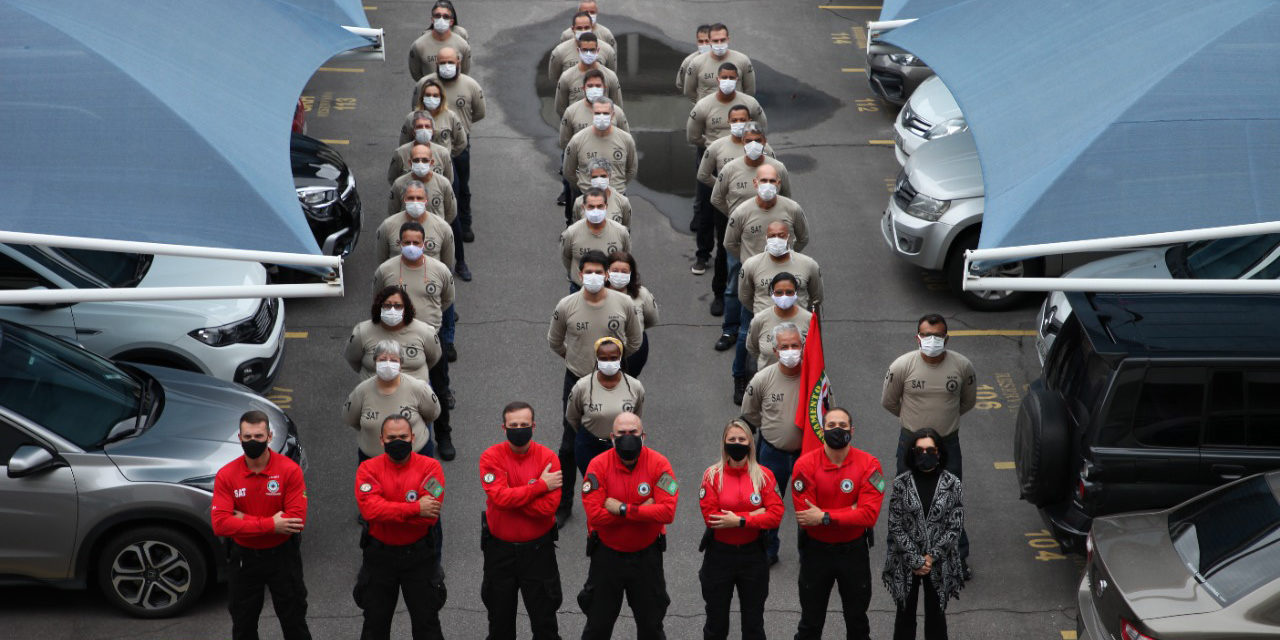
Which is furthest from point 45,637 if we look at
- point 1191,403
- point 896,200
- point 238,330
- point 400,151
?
point 896,200

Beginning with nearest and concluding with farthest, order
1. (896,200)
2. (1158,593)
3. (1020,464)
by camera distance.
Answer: (1158,593)
(1020,464)
(896,200)

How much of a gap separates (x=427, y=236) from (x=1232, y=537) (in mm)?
6462

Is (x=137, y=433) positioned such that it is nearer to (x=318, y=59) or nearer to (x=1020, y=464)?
(x=318, y=59)

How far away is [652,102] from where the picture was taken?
708 inches

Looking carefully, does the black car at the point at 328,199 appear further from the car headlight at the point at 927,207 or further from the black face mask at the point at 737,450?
the black face mask at the point at 737,450

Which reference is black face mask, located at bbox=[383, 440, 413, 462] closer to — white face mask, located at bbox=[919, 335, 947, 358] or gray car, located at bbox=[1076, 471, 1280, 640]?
white face mask, located at bbox=[919, 335, 947, 358]

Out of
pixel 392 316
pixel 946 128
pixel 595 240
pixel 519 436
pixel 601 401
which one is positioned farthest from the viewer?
pixel 946 128

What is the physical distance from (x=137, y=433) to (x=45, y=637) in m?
1.37

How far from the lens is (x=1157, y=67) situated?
923 cm

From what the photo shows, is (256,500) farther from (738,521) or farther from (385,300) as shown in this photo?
(738,521)

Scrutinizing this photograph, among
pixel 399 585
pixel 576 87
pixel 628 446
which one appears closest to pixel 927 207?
pixel 576 87

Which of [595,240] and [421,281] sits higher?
[595,240]

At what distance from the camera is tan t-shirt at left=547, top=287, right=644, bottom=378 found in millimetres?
10438

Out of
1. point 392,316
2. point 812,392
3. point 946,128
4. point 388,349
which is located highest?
point 946,128
